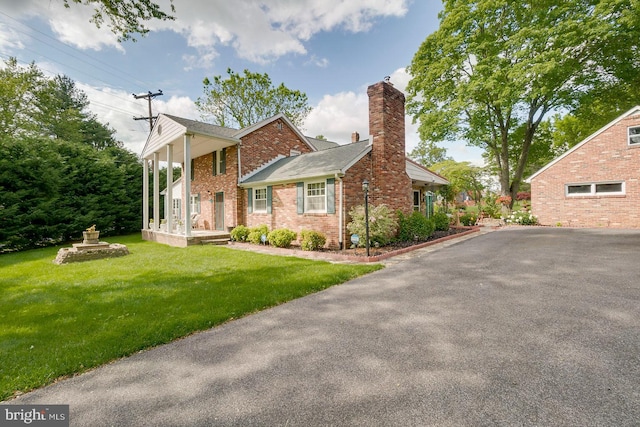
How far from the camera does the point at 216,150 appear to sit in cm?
1539

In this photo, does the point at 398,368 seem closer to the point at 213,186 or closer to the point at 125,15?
the point at 125,15

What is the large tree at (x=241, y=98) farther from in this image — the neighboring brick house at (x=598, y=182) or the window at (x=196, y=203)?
the neighboring brick house at (x=598, y=182)

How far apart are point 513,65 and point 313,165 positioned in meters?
17.2

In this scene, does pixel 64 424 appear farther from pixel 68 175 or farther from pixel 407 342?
pixel 68 175

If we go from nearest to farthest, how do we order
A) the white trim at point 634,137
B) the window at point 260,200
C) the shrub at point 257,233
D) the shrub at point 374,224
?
1. the shrub at point 374,224
2. the shrub at point 257,233
3. the window at point 260,200
4. the white trim at point 634,137

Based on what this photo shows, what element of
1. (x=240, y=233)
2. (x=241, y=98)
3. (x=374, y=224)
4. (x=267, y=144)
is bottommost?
(x=240, y=233)

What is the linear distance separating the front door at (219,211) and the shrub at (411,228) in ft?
32.5

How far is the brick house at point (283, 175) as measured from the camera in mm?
10391

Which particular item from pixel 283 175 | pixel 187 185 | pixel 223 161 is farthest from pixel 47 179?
pixel 283 175

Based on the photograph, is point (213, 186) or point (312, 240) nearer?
point (312, 240)

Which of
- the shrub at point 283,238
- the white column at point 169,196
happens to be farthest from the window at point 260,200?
the white column at point 169,196

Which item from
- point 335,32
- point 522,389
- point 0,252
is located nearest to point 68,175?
point 0,252

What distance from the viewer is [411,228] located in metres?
11.2

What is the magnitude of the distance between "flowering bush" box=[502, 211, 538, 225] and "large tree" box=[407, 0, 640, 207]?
14.5 ft
